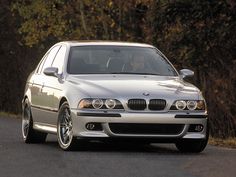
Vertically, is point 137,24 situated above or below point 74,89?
below

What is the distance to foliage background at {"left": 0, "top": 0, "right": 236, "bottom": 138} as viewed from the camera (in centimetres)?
2036

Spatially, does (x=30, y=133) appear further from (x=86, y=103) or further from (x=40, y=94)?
(x=86, y=103)

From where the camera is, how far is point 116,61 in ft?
45.1

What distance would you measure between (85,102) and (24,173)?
224 cm

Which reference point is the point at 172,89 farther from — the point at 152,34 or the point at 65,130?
the point at 152,34

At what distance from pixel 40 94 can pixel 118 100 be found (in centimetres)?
232

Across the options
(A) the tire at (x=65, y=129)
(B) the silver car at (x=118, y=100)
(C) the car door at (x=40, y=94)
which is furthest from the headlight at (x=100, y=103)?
(C) the car door at (x=40, y=94)

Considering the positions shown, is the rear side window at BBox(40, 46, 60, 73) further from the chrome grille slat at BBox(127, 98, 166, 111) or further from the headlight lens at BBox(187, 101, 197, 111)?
the headlight lens at BBox(187, 101, 197, 111)

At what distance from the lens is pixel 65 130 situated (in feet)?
42.4

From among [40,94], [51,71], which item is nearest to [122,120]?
[51,71]

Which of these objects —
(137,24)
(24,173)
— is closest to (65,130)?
(24,173)

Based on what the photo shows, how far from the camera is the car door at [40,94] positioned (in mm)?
13984

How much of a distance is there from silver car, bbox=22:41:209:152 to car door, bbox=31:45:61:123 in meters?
0.02

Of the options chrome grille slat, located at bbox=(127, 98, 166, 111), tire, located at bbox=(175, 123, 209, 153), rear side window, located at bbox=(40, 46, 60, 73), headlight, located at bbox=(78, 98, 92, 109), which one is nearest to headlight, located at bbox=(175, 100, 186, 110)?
chrome grille slat, located at bbox=(127, 98, 166, 111)
